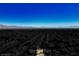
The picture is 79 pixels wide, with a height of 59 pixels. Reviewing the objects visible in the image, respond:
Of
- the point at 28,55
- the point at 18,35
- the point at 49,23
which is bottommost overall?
the point at 28,55

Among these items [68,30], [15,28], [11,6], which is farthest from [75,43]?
[11,6]

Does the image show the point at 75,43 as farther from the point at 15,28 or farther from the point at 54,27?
the point at 15,28

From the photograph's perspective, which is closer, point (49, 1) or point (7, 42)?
point (49, 1)

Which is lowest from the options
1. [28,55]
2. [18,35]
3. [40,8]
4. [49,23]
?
[28,55]

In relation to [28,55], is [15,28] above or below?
above

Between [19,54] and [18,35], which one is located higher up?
[18,35]

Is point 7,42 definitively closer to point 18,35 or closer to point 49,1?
point 18,35

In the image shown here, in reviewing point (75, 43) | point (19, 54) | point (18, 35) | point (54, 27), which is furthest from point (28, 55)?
point (75, 43)
